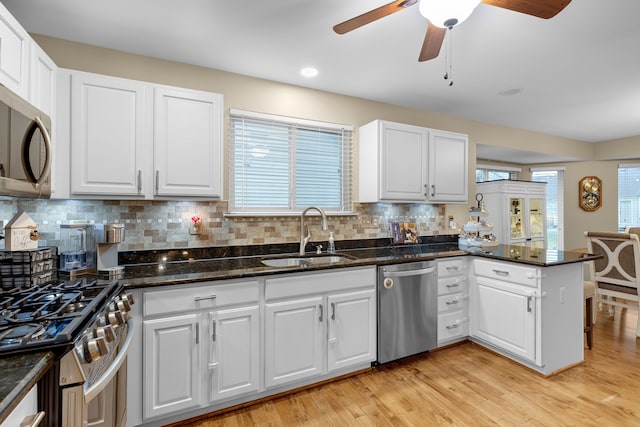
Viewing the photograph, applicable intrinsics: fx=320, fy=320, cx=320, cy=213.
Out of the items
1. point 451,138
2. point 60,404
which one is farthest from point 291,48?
point 60,404

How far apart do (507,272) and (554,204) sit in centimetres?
437

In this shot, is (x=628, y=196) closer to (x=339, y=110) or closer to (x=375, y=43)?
(x=339, y=110)

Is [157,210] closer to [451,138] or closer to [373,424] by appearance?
[373,424]

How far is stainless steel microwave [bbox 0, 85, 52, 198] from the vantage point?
128cm

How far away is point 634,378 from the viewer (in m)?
2.44

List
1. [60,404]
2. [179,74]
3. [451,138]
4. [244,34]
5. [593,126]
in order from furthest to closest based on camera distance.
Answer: [593,126] < [451,138] < [179,74] < [244,34] < [60,404]

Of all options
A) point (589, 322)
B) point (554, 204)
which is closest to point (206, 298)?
point (589, 322)

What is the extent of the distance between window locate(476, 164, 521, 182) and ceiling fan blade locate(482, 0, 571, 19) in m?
4.41

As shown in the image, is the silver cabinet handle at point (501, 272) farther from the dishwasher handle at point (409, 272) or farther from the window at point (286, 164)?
the window at point (286, 164)

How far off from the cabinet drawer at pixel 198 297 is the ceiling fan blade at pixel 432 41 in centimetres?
177

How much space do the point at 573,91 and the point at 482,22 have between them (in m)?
1.91

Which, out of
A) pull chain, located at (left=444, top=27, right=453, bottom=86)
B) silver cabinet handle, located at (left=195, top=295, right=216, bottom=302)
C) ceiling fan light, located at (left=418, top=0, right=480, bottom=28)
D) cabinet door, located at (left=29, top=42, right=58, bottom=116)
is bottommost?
silver cabinet handle, located at (left=195, top=295, right=216, bottom=302)

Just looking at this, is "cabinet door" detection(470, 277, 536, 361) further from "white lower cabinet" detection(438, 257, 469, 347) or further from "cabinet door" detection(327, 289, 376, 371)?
"cabinet door" detection(327, 289, 376, 371)

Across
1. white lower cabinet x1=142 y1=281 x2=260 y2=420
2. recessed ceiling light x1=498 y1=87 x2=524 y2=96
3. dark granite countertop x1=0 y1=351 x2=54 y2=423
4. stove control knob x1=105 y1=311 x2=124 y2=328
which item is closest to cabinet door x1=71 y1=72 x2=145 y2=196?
white lower cabinet x1=142 y1=281 x2=260 y2=420
